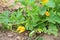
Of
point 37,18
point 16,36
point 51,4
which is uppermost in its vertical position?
point 51,4

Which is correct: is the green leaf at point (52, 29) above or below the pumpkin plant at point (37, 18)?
below

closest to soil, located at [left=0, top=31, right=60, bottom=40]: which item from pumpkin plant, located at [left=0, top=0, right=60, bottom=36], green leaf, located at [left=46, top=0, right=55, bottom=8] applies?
pumpkin plant, located at [left=0, top=0, right=60, bottom=36]

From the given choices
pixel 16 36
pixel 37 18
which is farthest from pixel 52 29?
pixel 16 36

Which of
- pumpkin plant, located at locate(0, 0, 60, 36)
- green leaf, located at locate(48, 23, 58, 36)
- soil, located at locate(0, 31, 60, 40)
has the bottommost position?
soil, located at locate(0, 31, 60, 40)

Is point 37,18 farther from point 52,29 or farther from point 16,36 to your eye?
point 16,36

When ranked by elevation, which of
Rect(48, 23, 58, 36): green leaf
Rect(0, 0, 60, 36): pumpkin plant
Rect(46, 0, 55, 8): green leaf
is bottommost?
Rect(48, 23, 58, 36): green leaf

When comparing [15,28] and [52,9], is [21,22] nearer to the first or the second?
[15,28]

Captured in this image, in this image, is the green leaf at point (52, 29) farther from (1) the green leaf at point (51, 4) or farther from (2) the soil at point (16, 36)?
(1) the green leaf at point (51, 4)

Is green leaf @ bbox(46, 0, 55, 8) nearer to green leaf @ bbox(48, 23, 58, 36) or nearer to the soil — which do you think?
green leaf @ bbox(48, 23, 58, 36)

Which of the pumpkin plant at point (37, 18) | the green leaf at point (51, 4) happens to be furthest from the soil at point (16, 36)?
the green leaf at point (51, 4)

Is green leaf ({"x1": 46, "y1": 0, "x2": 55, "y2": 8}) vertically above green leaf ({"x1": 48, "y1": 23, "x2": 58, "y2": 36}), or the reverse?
green leaf ({"x1": 46, "y1": 0, "x2": 55, "y2": 8})

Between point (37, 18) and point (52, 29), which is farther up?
point (37, 18)
